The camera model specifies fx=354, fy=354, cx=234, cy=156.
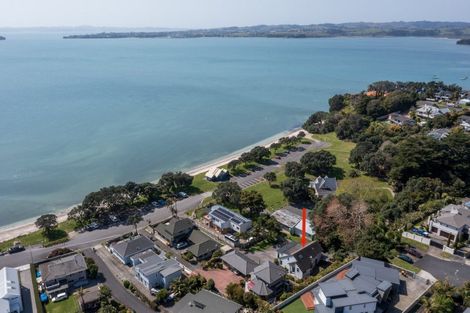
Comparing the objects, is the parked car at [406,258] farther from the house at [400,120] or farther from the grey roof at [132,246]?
the house at [400,120]

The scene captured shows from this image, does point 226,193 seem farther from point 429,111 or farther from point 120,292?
point 429,111

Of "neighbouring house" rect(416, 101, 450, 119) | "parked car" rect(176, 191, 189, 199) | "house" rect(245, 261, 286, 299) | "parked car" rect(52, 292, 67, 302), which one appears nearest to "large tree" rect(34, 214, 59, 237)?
"parked car" rect(52, 292, 67, 302)

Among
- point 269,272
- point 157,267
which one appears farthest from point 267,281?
point 157,267

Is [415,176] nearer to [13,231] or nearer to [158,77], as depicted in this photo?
[13,231]

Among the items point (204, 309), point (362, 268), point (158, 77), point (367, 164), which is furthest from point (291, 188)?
point (158, 77)

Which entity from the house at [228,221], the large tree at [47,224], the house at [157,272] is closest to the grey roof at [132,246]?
the house at [157,272]
